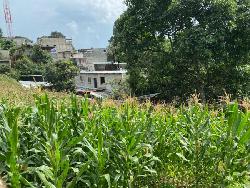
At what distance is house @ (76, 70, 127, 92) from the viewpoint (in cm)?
3872

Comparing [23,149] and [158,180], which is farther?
[158,180]

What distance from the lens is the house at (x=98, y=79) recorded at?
38719mm

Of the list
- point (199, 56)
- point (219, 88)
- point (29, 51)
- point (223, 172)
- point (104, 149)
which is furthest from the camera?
point (29, 51)

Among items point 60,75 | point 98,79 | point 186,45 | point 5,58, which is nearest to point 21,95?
point 186,45

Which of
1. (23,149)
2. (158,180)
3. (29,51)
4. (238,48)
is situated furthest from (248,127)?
(29,51)

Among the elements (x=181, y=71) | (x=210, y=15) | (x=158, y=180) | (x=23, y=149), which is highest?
(x=210, y=15)

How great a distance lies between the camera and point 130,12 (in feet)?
57.5

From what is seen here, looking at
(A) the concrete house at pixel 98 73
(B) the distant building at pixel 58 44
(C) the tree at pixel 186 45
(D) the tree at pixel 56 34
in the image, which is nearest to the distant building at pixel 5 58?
(A) the concrete house at pixel 98 73

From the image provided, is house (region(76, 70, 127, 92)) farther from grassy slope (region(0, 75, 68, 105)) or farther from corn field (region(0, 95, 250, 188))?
corn field (region(0, 95, 250, 188))

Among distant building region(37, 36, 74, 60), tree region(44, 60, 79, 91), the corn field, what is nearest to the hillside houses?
distant building region(37, 36, 74, 60)

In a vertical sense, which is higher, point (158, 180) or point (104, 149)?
point (104, 149)

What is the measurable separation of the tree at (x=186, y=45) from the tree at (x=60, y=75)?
1893 cm

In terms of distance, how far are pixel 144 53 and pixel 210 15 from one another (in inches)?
134

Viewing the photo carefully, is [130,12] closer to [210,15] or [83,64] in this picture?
[210,15]
